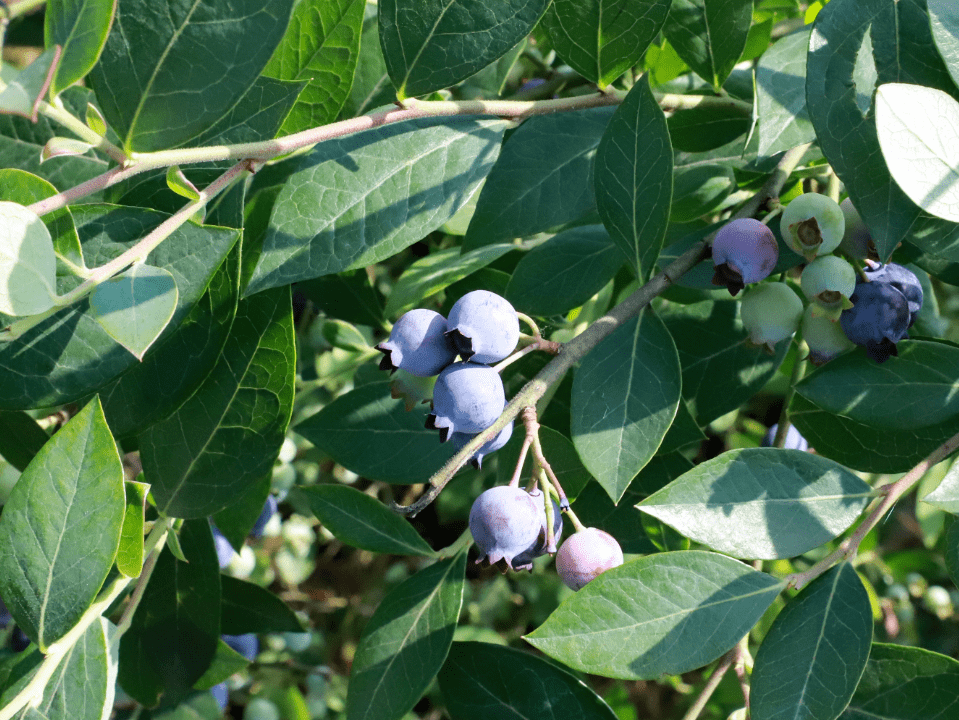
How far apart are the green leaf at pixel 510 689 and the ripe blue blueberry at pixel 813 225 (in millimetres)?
607

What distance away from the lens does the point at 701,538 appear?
0.81 meters

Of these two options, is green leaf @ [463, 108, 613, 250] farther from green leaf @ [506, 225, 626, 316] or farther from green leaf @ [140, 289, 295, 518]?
green leaf @ [140, 289, 295, 518]

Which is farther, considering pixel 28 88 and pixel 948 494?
pixel 948 494

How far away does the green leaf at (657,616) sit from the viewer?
2.51 ft

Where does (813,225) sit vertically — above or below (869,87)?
below

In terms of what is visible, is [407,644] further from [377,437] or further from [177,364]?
[177,364]

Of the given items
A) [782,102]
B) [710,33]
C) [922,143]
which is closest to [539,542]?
[922,143]

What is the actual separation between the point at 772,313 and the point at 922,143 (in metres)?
0.27

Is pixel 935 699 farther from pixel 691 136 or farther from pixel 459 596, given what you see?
pixel 691 136

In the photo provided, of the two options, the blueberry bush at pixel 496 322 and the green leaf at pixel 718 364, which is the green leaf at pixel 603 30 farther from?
the green leaf at pixel 718 364

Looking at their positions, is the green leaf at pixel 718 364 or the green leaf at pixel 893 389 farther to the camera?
the green leaf at pixel 718 364

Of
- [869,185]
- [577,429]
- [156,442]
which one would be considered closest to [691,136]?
[869,185]

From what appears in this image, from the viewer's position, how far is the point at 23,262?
0.63 metres

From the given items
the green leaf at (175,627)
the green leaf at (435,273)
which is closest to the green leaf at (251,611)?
the green leaf at (175,627)
